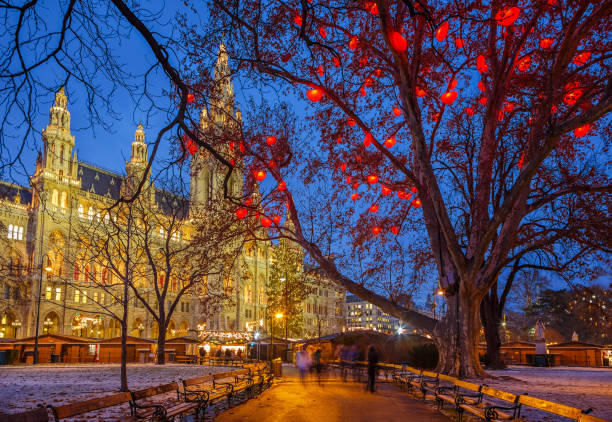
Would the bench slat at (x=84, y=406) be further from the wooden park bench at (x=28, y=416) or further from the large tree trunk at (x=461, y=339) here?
the large tree trunk at (x=461, y=339)

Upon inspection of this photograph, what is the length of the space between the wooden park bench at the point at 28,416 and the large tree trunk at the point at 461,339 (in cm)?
1328

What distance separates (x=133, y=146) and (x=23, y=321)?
3049 cm

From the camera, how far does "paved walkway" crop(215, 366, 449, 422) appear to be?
10.2 m

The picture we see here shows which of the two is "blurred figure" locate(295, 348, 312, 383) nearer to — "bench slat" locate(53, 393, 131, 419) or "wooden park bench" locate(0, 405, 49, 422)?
"bench slat" locate(53, 393, 131, 419)

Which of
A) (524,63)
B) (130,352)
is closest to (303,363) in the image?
(524,63)

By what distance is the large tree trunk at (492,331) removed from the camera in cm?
2497

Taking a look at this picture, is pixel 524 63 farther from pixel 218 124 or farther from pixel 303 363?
pixel 303 363

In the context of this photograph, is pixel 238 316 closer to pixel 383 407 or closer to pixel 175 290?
pixel 175 290

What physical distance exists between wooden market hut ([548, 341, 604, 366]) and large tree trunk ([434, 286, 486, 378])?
22360 mm

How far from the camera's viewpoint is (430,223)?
1759 centimetres

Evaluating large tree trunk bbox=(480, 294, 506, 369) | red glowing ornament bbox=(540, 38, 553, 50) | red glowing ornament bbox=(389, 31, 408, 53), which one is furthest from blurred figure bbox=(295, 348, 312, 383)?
red glowing ornament bbox=(540, 38, 553, 50)

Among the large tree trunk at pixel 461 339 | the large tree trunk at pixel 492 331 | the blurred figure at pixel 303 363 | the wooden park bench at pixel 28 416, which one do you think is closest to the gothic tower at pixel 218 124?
the wooden park bench at pixel 28 416

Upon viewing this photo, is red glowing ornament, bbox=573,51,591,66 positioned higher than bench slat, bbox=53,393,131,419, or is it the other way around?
red glowing ornament, bbox=573,51,591,66

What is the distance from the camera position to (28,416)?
503 centimetres
